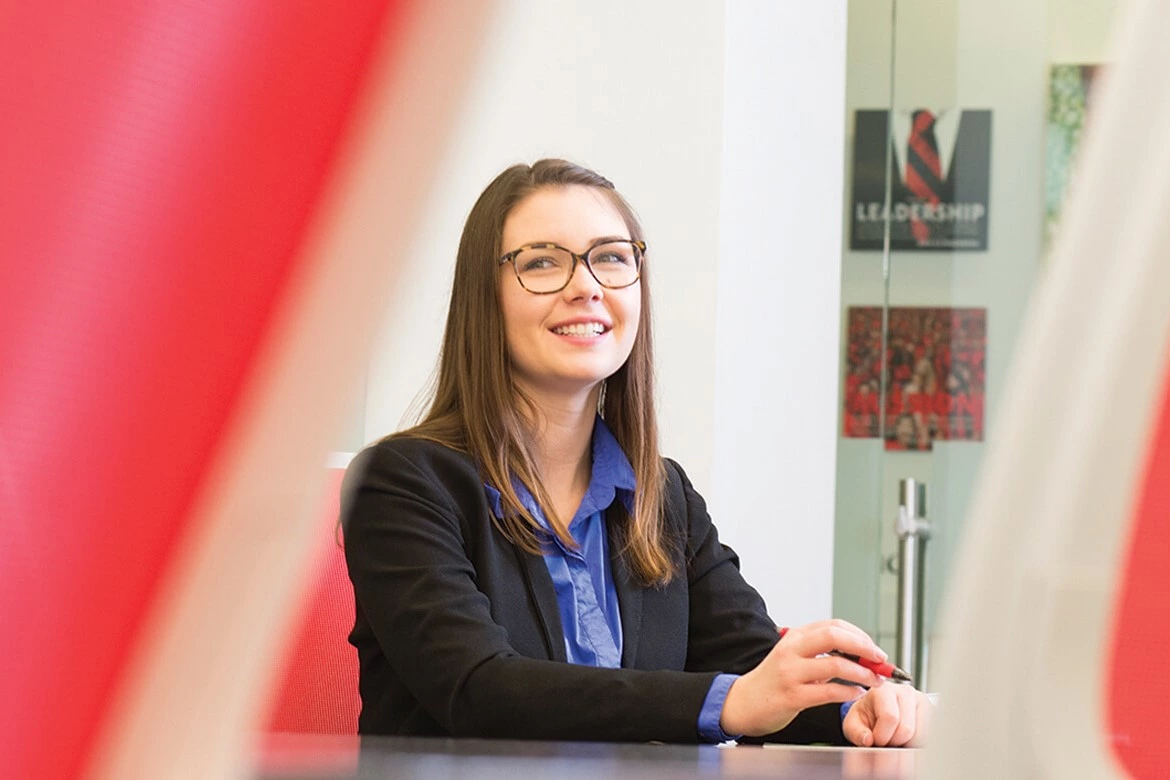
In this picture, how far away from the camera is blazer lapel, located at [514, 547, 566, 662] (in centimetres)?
142

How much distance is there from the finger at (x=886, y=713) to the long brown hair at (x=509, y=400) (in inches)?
15.2

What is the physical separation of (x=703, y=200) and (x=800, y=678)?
1697mm

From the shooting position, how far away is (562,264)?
1613 mm

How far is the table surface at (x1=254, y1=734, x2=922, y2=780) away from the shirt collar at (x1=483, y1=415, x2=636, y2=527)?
698 mm

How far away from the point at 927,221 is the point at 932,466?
0.49 metres

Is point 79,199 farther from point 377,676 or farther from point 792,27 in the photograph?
point 792,27

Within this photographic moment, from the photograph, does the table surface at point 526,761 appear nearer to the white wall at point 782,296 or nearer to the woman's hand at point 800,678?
the woman's hand at point 800,678

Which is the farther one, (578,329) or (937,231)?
(937,231)

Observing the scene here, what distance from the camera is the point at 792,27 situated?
297cm

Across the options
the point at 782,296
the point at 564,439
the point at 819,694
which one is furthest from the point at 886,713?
the point at 782,296

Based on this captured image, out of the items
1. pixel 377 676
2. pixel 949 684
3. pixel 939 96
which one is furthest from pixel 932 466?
pixel 949 684

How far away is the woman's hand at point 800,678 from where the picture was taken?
101cm

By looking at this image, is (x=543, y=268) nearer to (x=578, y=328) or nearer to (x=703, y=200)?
(x=578, y=328)

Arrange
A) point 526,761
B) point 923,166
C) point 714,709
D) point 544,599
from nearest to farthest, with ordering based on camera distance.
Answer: point 526,761 < point 714,709 < point 544,599 < point 923,166
